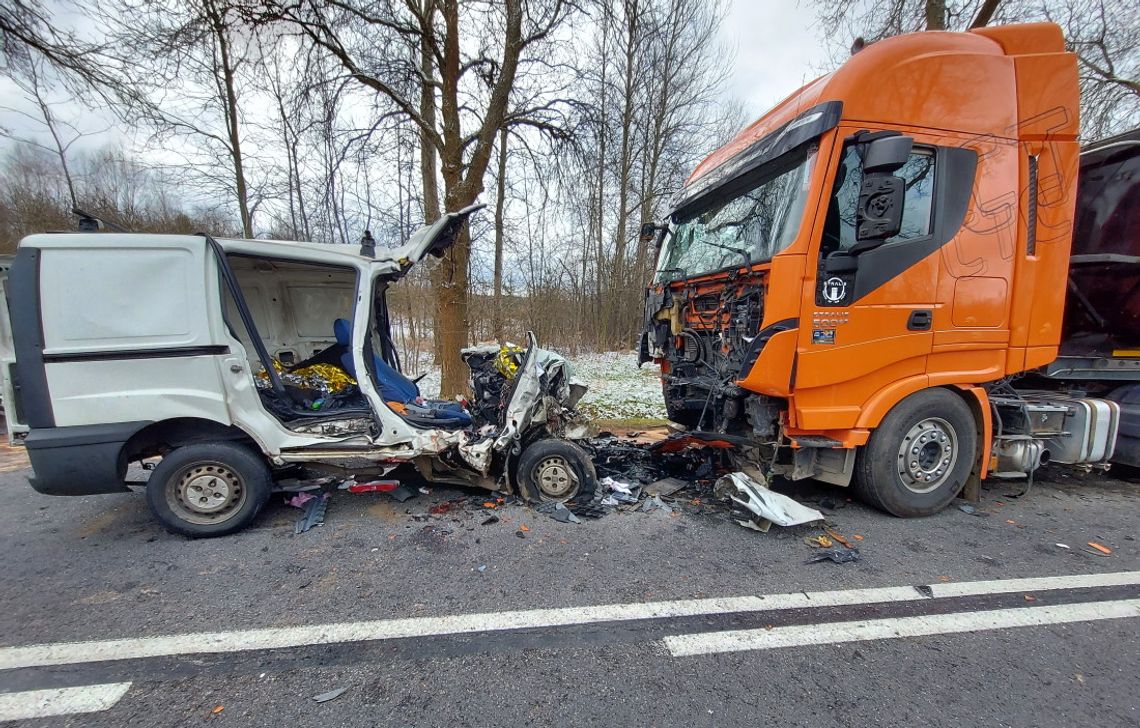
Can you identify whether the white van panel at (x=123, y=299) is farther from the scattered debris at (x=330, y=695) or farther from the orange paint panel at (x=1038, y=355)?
the orange paint panel at (x=1038, y=355)

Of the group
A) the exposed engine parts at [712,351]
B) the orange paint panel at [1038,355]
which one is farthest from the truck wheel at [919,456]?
the exposed engine parts at [712,351]

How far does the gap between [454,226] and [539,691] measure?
3.48m

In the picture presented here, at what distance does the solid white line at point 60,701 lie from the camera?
182cm

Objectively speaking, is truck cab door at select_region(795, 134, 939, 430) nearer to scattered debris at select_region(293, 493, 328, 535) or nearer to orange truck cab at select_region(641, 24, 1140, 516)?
orange truck cab at select_region(641, 24, 1140, 516)

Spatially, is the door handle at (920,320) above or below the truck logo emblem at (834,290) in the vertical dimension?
below

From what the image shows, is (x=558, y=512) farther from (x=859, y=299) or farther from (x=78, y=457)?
(x=78, y=457)

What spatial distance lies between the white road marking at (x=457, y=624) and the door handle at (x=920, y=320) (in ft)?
5.47

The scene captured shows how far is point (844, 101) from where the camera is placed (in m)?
2.98

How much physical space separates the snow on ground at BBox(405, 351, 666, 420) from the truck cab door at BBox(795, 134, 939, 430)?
282cm

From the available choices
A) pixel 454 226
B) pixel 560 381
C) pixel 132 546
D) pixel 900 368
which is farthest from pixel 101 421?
pixel 900 368

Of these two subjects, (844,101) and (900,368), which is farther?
(900,368)

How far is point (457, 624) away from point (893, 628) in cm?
226

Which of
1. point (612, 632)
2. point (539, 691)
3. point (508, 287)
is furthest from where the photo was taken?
point (508, 287)

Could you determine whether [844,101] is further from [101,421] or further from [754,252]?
[101,421]
